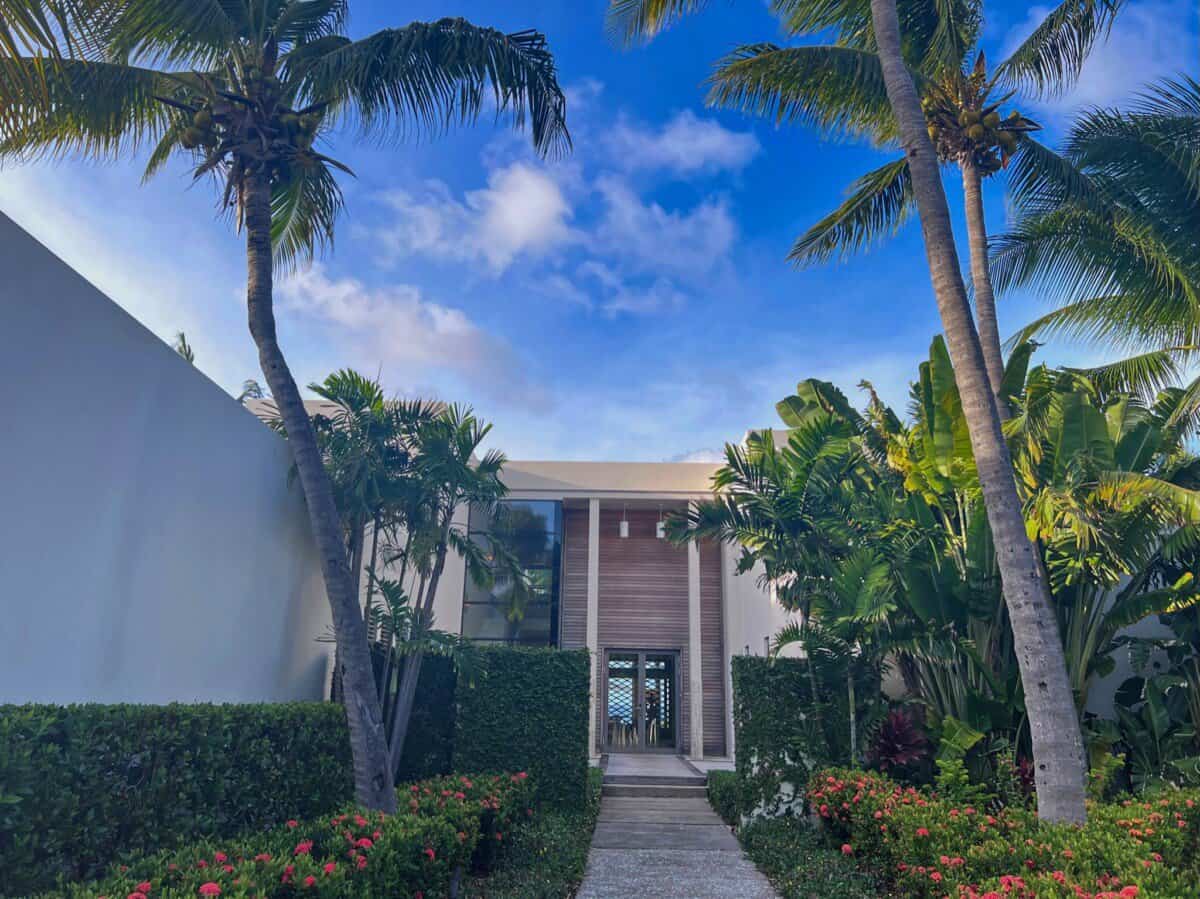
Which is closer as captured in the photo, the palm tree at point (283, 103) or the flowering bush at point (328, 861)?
the flowering bush at point (328, 861)

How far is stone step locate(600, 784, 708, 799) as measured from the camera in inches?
444

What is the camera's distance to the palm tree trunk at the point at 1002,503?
496 cm

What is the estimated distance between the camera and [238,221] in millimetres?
6492

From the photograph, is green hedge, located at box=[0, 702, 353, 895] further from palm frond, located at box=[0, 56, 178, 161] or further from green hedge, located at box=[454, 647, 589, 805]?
palm frond, located at box=[0, 56, 178, 161]

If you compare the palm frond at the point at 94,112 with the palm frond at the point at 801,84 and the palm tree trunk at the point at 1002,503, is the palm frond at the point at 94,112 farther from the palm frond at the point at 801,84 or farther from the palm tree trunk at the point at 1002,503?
the palm tree trunk at the point at 1002,503

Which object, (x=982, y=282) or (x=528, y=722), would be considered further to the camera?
(x=528, y=722)

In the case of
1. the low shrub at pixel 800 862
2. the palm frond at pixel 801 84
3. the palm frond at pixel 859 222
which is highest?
the palm frond at pixel 801 84

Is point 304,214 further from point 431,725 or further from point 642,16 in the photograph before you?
point 431,725

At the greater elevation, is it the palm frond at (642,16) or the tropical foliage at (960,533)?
the palm frond at (642,16)

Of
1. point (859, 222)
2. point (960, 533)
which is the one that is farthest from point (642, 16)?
point (960, 533)

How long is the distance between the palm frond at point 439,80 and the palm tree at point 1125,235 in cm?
545

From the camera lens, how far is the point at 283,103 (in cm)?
613

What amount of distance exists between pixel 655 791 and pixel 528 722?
11.1ft

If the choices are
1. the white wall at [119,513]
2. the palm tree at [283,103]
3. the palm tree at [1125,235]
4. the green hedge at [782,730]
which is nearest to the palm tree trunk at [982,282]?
the palm tree at [1125,235]
